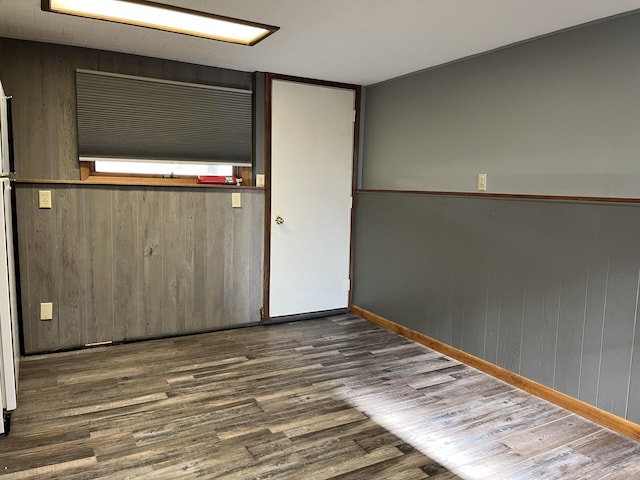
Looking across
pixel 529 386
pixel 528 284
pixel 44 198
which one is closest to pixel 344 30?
pixel 528 284

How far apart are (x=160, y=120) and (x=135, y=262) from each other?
1069 millimetres

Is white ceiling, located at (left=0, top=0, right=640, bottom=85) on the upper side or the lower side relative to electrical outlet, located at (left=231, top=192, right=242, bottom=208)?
upper

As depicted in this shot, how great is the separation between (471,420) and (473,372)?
698mm

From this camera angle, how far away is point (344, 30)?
269 centimetres

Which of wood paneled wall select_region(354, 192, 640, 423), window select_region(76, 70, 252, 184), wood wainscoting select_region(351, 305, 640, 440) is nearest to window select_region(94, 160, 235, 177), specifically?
window select_region(76, 70, 252, 184)

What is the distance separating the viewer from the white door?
3920 millimetres

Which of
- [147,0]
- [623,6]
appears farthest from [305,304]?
[623,6]

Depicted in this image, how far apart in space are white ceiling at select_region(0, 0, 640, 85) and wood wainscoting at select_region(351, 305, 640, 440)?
205 centimetres

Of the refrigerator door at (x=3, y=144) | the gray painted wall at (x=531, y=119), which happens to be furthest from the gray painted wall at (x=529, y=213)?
the refrigerator door at (x=3, y=144)

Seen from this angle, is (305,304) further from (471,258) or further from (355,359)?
(471,258)

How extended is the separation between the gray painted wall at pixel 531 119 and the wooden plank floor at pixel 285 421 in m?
1.29

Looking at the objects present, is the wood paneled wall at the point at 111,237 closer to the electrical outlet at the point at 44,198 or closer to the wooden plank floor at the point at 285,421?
the electrical outlet at the point at 44,198

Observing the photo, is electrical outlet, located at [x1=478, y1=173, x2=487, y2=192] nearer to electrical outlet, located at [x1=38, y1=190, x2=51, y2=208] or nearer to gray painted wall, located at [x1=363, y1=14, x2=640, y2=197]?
gray painted wall, located at [x1=363, y1=14, x2=640, y2=197]

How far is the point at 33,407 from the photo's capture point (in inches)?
98.0
